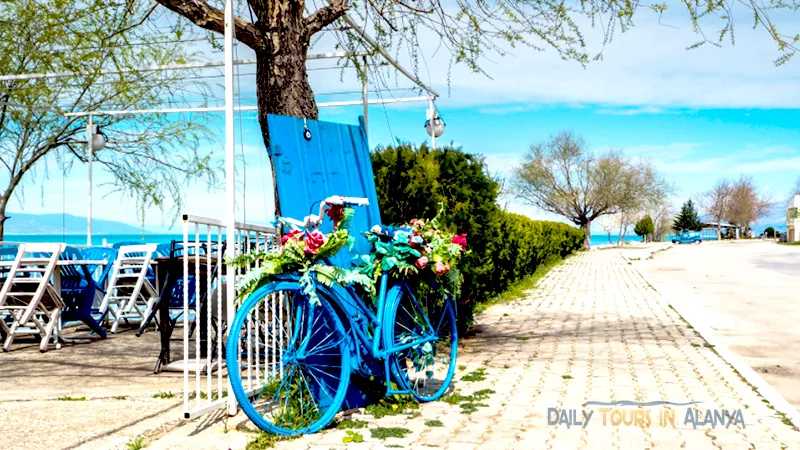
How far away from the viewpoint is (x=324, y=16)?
19.1 feet

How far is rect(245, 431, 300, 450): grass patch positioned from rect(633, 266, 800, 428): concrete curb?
9.98 feet

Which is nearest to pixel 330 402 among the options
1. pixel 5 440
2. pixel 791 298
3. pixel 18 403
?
pixel 5 440

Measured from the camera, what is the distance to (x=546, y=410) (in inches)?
187

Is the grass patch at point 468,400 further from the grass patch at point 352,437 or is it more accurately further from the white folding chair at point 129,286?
the white folding chair at point 129,286

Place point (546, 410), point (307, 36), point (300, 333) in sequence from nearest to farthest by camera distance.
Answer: point (300, 333), point (546, 410), point (307, 36)

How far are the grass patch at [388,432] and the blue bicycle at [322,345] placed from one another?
0.26 meters

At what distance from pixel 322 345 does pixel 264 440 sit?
2.39ft

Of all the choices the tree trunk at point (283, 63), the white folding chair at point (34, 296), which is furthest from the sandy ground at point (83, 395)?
the tree trunk at point (283, 63)

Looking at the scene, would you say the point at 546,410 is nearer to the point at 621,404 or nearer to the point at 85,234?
the point at 621,404

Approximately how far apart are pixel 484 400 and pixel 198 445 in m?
2.01

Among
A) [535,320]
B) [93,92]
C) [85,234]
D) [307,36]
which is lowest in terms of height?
[535,320]

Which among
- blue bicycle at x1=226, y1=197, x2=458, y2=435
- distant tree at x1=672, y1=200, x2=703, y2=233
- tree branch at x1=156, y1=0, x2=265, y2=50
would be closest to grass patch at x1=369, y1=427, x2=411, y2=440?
blue bicycle at x1=226, y1=197, x2=458, y2=435

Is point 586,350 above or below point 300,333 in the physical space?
below

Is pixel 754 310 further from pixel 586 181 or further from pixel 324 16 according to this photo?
pixel 586 181
